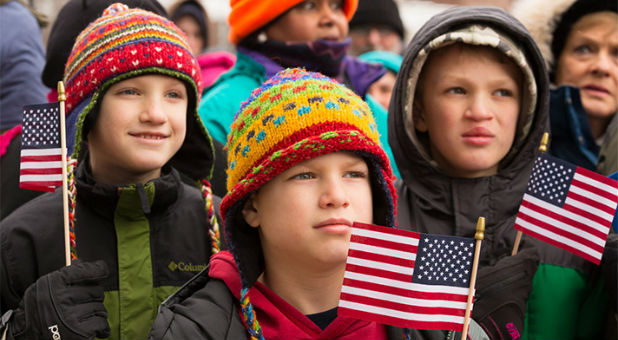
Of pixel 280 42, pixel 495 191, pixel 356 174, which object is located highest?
pixel 280 42

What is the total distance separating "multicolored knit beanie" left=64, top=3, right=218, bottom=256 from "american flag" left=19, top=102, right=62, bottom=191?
0.51ft

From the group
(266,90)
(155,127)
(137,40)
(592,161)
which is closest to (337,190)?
(266,90)

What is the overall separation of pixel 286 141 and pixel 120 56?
101cm

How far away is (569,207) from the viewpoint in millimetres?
3242

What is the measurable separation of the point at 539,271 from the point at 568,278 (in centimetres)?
13

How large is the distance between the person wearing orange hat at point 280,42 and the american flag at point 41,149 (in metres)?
1.59

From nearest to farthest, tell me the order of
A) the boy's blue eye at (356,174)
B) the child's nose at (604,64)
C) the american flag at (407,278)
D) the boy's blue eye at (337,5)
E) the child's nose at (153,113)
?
the american flag at (407,278), the boy's blue eye at (356,174), the child's nose at (153,113), the child's nose at (604,64), the boy's blue eye at (337,5)

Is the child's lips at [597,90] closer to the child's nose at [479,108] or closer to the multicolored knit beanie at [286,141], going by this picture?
the child's nose at [479,108]

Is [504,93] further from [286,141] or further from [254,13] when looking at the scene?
[254,13]

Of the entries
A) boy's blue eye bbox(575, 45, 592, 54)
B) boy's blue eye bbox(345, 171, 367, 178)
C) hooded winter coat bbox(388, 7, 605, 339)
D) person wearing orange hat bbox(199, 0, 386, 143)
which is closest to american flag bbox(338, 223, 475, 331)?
boy's blue eye bbox(345, 171, 367, 178)

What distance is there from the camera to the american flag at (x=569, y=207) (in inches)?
124

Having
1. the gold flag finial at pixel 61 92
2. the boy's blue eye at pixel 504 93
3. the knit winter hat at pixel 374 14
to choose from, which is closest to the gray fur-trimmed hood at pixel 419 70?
the boy's blue eye at pixel 504 93

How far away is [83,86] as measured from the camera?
330 centimetres

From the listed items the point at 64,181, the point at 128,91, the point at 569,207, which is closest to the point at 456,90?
the point at 569,207
